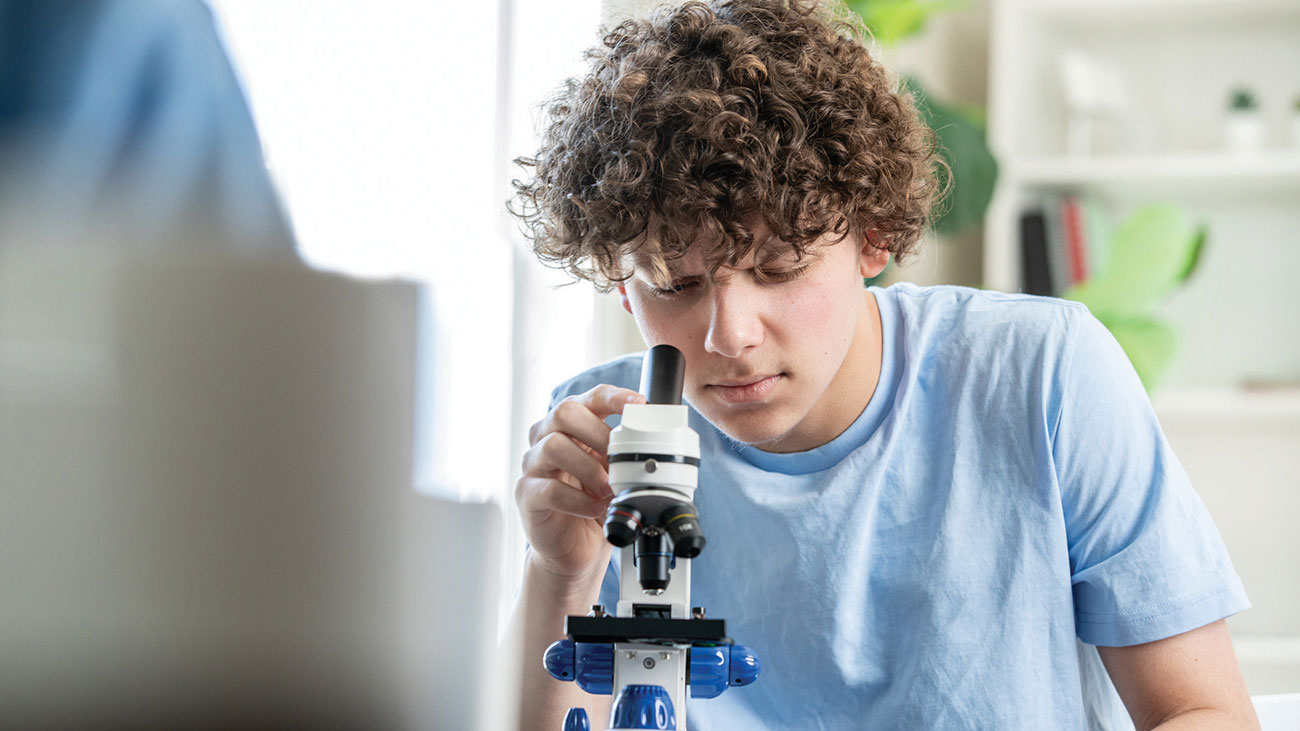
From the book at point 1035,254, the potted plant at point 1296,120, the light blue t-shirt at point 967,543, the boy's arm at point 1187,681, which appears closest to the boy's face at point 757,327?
the light blue t-shirt at point 967,543

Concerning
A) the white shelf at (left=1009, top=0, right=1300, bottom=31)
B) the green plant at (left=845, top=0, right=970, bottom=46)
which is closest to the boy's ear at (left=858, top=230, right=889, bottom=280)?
the green plant at (left=845, top=0, right=970, bottom=46)

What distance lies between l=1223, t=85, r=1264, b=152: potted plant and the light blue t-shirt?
158 centimetres

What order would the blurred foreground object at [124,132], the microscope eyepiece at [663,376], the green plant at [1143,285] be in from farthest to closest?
1. the green plant at [1143,285]
2. the microscope eyepiece at [663,376]
3. the blurred foreground object at [124,132]

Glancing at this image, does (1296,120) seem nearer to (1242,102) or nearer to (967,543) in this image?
(1242,102)

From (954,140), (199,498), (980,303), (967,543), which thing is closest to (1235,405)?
(954,140)

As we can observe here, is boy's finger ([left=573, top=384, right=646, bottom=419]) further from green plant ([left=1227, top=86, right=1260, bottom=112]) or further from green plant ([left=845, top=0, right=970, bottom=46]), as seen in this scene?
green plant ([left=1227, top=86, right=1260, bottom=112])

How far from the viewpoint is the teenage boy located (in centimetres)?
92

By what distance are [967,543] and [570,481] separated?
38cm

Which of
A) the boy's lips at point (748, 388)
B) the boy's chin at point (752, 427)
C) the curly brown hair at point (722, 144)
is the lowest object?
the boy's chin at point (752, 427)

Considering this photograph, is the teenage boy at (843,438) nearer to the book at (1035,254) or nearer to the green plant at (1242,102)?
the book at (1035,254)

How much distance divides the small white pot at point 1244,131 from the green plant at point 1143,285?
1.29 ft

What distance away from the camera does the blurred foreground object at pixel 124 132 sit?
628 millimetres

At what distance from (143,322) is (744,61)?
1.76 feet

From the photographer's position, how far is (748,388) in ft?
3.08
